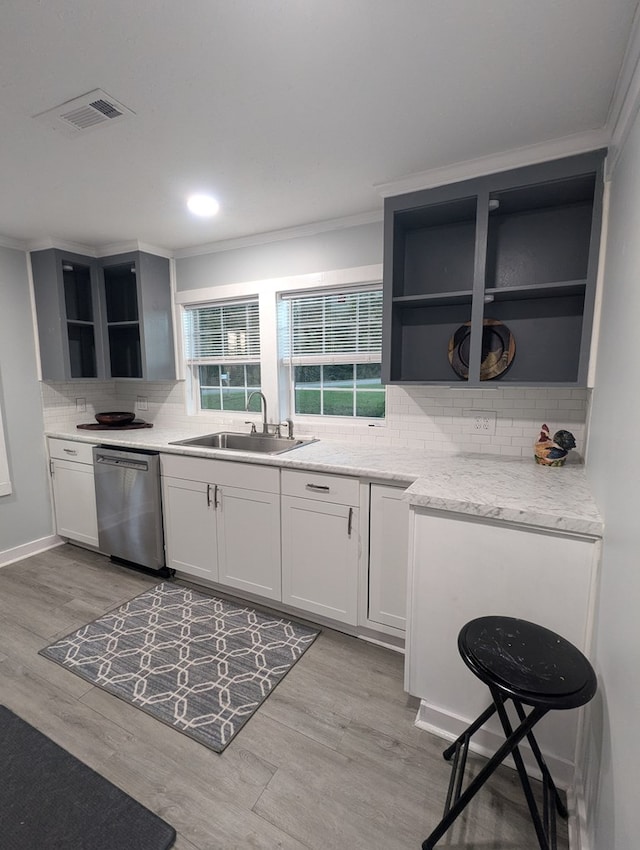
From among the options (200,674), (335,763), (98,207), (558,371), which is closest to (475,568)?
(335,763)

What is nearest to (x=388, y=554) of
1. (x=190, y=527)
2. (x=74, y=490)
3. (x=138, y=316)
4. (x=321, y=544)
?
(x=321, y=544)

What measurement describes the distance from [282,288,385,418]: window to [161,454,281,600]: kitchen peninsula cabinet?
90cm

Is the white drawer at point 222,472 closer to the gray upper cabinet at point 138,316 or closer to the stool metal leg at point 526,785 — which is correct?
the gray upper cabinet at point 138,316

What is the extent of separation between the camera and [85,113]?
159 centimetres

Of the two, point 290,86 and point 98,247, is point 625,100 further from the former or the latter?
point 98,247

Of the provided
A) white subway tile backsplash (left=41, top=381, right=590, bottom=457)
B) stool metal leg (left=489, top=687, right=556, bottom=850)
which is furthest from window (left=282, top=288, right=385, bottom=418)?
stool metal leg (left=489, top=687, right=556, bottom=850)

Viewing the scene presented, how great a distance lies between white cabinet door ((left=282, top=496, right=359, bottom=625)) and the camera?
2.17 metres

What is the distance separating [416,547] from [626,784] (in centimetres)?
87

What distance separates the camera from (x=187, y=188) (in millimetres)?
2254

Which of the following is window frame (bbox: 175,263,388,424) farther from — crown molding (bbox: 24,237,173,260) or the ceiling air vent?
the ceiling air vent

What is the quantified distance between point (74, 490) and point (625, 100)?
3.99 meters

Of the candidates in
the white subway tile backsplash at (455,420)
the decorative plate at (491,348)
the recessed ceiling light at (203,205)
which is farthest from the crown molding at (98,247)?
the decorative plate at (491,348)

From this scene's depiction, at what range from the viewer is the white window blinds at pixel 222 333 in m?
3.26

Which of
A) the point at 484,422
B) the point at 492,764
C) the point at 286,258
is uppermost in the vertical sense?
the point at 286,258
